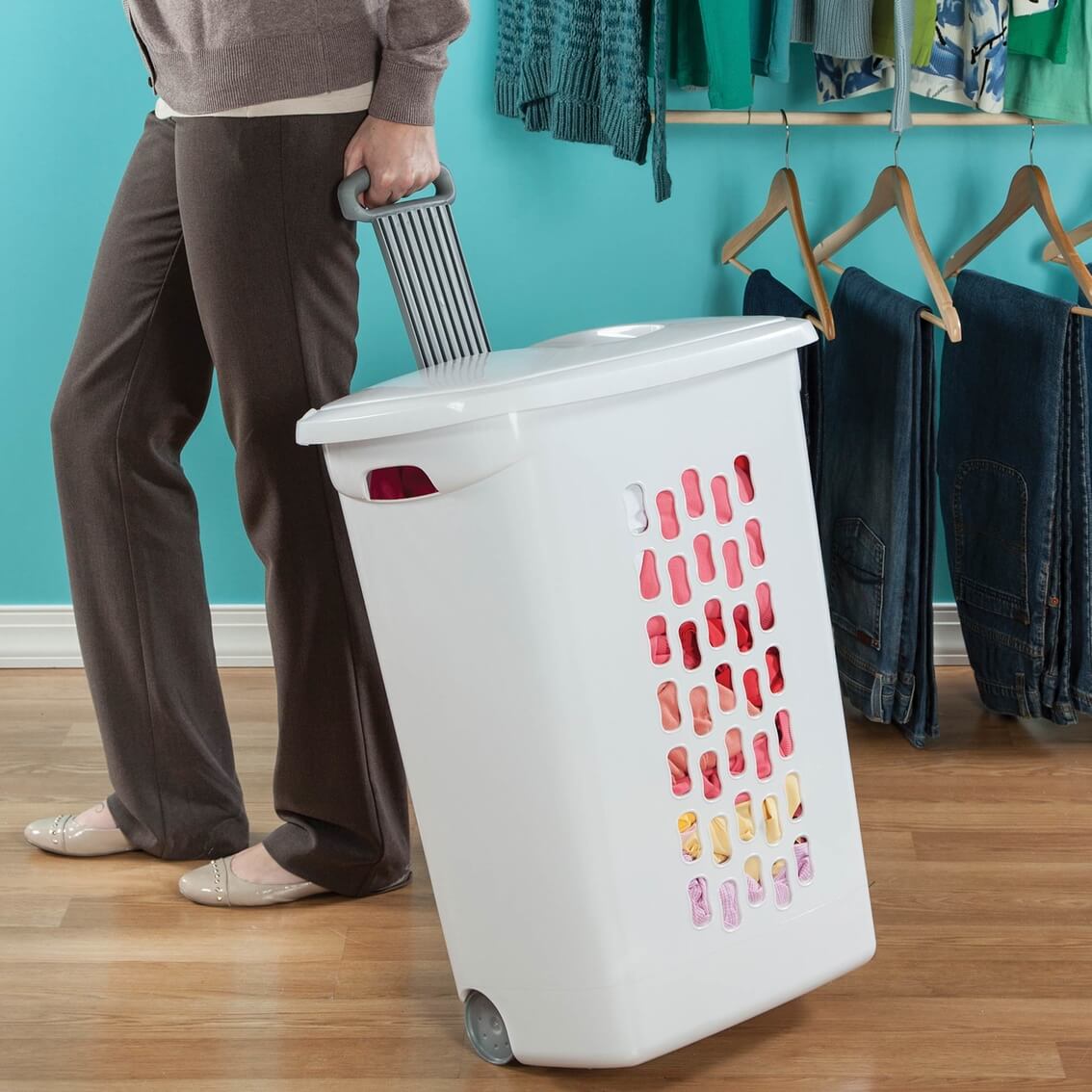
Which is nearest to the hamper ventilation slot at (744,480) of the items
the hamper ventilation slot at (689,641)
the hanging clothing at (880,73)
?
the hamper ventilation slot at (689,641)

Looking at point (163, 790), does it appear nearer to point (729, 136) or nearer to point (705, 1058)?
point (705, 1058)

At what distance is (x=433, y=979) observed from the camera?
130 cm

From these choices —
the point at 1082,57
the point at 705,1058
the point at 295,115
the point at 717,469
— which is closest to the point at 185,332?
the point at 295,115

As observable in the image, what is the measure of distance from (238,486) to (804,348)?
807mm

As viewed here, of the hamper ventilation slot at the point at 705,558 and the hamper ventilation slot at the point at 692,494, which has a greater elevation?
the hamper ventilation slot at the point at 692,494

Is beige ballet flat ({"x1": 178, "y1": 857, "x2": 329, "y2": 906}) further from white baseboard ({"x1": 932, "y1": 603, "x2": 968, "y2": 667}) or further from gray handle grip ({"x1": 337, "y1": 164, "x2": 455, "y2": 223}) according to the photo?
white baseboard ({"x1": 932, "y1": 603, "x2": 968, "y2": 667})

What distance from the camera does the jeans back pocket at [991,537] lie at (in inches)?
67.2

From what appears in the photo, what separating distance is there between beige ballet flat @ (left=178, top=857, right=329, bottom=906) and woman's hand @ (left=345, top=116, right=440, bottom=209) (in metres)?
0.70

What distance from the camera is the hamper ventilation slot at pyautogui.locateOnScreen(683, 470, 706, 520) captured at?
3.45 ft

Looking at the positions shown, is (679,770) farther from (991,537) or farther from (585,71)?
(585,71)

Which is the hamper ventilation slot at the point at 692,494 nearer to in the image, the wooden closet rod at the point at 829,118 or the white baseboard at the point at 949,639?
the wooden closet rod at the point at 829,118

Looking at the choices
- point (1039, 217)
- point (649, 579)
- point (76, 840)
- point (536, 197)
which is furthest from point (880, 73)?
point (76, 840)

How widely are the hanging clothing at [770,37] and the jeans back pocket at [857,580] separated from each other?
1.86 feet

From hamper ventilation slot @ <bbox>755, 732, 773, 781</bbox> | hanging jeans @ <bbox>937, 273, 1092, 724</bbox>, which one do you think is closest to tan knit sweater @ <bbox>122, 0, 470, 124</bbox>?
hamper ventilation slot @ <bbox>755, 732, 773, 781</bbox>
